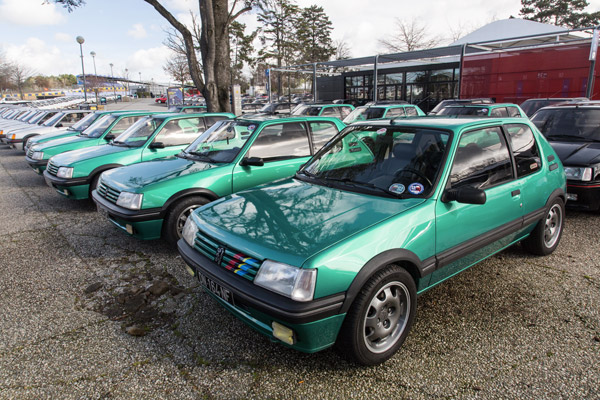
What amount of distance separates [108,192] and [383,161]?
3.50 m

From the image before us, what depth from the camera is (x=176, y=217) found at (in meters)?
4.49

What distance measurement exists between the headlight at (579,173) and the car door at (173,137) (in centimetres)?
603

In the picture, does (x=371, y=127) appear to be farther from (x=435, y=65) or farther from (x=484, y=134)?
(x=435, y=65)

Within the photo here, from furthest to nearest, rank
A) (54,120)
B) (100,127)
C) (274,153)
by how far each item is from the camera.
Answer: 1. (54,120)
2. (100,127)
3. (274,153)

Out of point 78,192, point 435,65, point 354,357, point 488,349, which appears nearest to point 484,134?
point 488,349

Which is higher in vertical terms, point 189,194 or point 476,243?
A: point 189,194

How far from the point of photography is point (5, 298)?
3.57 m

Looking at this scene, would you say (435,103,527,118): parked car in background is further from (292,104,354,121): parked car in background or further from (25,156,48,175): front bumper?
(25,156,48,175): front bumper

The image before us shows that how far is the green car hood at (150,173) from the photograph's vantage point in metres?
4.56

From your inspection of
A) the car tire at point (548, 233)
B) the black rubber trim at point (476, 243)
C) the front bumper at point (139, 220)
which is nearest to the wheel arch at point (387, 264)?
the black rubber trim at point (476, 243)

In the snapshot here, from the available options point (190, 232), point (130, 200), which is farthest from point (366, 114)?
point (190, 232)

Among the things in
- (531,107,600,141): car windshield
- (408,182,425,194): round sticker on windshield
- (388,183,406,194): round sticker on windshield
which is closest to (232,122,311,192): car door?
(388,183,406,194): round sticker on windshield

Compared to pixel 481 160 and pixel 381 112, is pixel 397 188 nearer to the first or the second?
pixel 481 160

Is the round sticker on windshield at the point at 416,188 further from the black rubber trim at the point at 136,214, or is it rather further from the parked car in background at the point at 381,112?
the parked car in background at the point at 381,112
